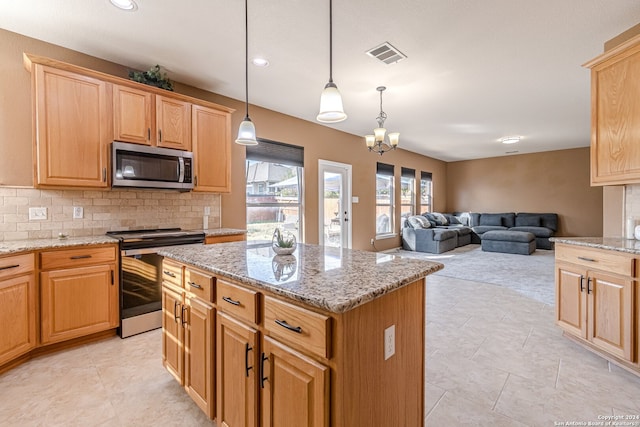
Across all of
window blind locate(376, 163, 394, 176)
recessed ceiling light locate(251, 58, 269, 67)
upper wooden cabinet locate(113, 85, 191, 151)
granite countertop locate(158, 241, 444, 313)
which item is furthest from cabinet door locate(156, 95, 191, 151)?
window blind locate(376, 163, 394, 176)

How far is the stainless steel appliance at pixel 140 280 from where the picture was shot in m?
2.64

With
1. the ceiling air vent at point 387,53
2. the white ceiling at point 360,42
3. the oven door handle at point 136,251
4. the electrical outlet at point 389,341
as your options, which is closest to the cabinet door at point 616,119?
the white ceiling at point 360,42

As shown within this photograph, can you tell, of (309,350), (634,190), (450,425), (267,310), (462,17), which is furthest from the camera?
(634,190)

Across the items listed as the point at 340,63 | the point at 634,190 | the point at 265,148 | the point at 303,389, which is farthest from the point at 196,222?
the point at 634,190

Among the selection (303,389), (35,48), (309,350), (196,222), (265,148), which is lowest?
(303,389)

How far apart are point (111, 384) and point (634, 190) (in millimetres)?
4370

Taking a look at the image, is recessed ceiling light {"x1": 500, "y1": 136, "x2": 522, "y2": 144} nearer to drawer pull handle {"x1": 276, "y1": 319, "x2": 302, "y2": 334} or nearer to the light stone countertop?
drawer pull handle {"x1": 276, "y1": 319, "x2": 302, "y2": 334}

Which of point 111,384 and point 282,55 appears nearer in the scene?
point 111,384

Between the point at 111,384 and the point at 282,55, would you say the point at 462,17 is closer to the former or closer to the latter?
the point at 282,55

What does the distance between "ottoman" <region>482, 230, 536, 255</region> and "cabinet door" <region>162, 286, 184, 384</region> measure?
285 inches

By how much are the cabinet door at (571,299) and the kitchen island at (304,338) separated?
6.06 feet

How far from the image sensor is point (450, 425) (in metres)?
1.63

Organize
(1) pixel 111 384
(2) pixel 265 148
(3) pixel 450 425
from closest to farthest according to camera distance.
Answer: (3) pixel 450 425
(1) pixel 111 384
(2) pixel 265 148

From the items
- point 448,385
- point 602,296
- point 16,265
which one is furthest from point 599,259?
point 16,265
